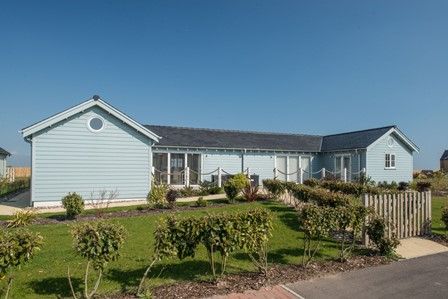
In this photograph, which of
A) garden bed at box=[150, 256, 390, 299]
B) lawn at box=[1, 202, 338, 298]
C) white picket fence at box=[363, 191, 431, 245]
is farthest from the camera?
white picket fence at box=[363, 191, 431, 245]

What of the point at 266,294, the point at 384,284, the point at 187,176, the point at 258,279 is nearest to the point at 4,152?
the point at 187,176

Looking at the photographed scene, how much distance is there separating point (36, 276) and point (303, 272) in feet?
17.5

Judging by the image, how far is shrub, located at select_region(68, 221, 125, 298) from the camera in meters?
5.48

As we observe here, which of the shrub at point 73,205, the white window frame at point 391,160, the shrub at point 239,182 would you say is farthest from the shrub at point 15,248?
the white window frame at point 391,160

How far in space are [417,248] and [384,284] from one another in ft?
11.8

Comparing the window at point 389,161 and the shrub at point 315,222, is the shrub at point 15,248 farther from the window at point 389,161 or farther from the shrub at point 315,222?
the window at point 389,161

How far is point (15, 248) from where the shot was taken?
4.96 m

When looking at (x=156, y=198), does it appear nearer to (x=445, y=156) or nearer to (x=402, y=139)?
(x=402, y=139)

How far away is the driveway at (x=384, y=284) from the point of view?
21.2 feet

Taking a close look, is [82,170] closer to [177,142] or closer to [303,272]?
[177,142]

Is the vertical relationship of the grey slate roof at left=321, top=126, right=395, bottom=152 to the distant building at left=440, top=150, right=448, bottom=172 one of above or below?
above

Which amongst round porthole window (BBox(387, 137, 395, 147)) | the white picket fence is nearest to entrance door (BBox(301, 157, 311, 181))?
round porthole window (BBox(387, 137, 395, 147))

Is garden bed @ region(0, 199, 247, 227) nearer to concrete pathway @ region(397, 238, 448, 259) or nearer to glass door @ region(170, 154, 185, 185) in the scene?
concrete pathway @ region(397, 238, 448, 259)

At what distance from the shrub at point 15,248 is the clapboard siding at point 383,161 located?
1055 inches
